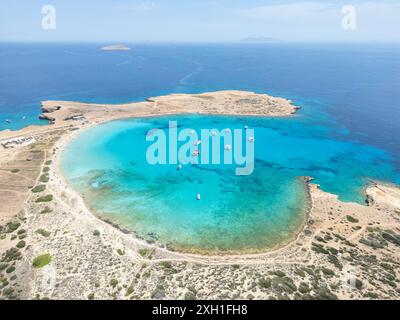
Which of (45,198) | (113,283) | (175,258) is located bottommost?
(175,258)

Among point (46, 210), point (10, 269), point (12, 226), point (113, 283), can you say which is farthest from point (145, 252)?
point (12, 226)

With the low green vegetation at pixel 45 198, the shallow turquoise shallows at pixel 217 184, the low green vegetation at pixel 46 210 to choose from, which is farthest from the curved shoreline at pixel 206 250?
the low green vegetation at pixel 46 210

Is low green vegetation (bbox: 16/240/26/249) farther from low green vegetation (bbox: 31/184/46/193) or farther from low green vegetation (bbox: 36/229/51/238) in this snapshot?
low green vegetation (bbox: 31/184/46/193)

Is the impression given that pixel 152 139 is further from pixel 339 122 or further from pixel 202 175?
pixel 339 122

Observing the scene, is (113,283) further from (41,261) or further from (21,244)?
(21,244)

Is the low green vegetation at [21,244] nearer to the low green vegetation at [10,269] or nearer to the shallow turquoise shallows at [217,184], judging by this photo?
the low green vegetation at [10,269]
